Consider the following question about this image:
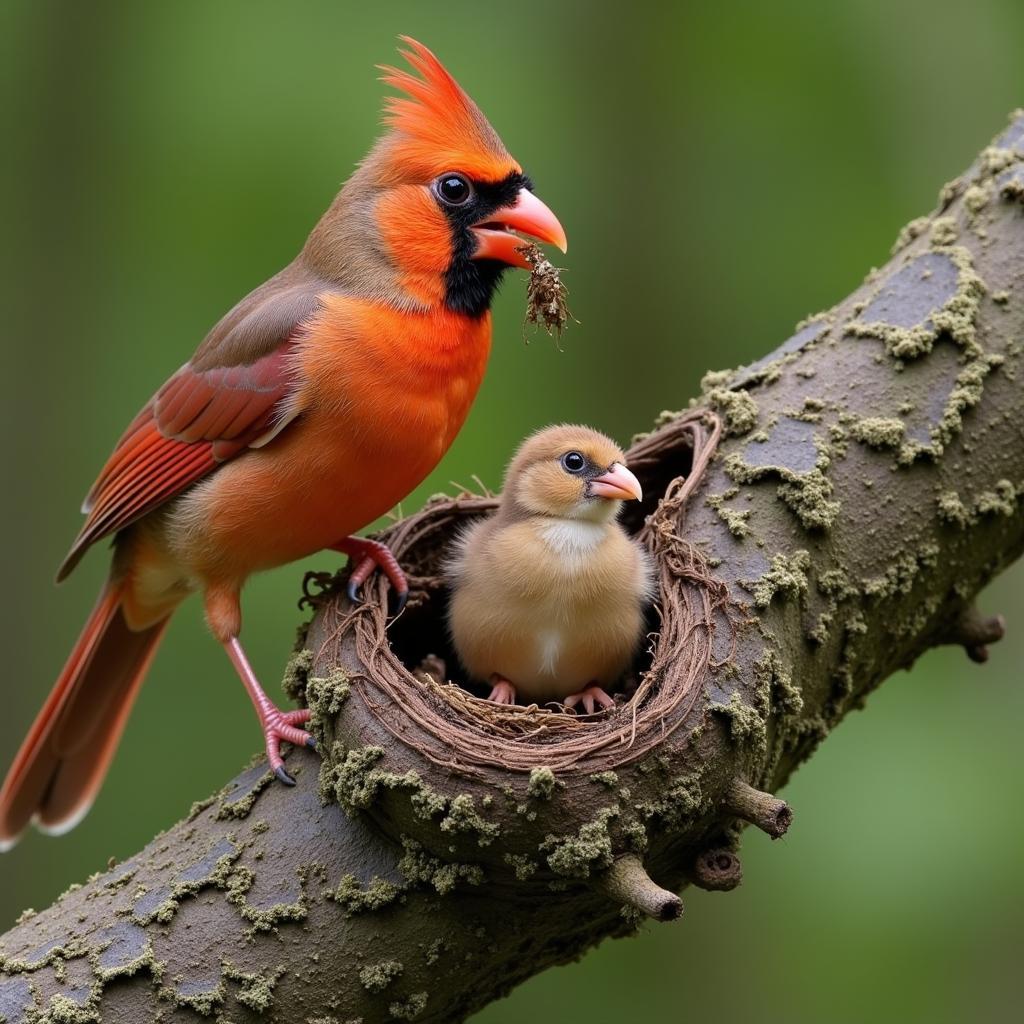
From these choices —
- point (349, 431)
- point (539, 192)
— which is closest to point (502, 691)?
point (349, 431)

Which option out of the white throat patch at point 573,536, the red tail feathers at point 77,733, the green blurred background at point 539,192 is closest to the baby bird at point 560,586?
the white throat patch at point 573,536

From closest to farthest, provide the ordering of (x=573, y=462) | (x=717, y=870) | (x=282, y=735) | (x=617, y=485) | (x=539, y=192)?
1. (x=717, y=870)
2. (x=282, y=735)
3. (x=617, y=485)
4. (x=573, y=462)
5. (x=539, y=192)

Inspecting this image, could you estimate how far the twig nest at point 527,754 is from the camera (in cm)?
294

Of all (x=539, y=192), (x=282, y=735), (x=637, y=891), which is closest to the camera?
(x=637, y=891)

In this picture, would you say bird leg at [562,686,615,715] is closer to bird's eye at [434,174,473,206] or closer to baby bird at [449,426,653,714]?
baby bird at [449,426,653,714]

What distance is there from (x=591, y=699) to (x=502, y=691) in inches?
9.9

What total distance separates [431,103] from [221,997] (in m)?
2.49

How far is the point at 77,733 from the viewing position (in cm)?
468

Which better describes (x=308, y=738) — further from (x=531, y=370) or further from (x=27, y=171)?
(x=27, y=171)

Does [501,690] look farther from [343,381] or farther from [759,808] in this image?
[759,808]

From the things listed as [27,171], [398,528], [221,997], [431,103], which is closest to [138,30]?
[27,171]

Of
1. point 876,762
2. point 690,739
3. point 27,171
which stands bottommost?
point 876,762

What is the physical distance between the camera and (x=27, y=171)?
6.73m

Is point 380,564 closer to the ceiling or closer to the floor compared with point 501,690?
closer to the ceiling
